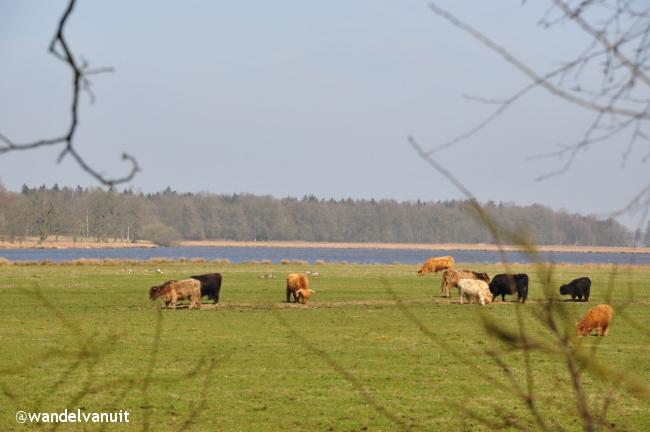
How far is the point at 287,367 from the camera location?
15.5 meters

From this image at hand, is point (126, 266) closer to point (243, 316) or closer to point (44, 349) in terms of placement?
point (243, 316)

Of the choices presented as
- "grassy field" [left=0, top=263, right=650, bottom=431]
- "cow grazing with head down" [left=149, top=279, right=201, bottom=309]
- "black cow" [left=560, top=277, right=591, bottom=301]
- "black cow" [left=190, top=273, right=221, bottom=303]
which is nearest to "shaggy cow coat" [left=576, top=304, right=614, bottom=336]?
"grassy field" [left=0, top=263, right=650, bottom=431]

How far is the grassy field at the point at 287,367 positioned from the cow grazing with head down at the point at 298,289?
674 millimetres

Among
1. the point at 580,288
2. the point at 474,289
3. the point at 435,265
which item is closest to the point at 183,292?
the point at 474,289

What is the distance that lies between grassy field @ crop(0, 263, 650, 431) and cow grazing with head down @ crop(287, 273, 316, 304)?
2.21 ft

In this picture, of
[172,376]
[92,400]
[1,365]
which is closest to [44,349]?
[1,365]

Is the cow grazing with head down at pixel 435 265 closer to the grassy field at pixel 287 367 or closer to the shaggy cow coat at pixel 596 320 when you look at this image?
the grassy field at pixel 287 367

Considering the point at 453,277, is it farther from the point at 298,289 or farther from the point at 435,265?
the point at 435,265

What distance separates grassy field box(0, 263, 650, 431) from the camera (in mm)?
10945

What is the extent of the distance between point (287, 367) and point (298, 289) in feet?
46.5

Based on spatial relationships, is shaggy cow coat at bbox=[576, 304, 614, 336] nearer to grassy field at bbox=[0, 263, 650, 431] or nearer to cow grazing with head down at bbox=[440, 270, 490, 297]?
grassy field at bbox=[0, 263, 650, 431]

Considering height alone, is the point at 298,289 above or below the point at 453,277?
below

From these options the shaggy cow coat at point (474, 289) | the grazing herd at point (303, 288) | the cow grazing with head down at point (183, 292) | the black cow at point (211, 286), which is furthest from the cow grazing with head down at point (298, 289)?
the shaggy cow coat at point (474, 289)

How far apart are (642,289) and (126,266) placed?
30.6 metres
